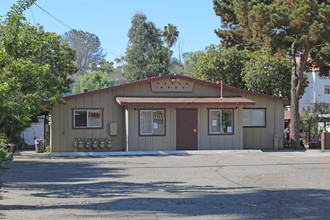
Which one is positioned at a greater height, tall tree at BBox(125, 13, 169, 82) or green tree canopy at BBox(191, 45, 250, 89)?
tall tree at BBox(125, 13, 169, 82)

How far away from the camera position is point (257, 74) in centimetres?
3247

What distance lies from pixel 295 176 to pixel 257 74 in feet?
67.4

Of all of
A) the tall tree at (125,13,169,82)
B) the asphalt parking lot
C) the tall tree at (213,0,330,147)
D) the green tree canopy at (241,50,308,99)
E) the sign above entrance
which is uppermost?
the tall tree at (125,13,169,82)

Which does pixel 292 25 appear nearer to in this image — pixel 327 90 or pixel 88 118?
pixel 88 118

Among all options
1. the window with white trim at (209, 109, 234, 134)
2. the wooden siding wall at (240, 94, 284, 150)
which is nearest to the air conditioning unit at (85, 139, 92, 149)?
the window with white trim at (209, 109, 234, 134)

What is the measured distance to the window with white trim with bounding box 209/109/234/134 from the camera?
82.1 feet

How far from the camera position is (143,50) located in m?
54.6

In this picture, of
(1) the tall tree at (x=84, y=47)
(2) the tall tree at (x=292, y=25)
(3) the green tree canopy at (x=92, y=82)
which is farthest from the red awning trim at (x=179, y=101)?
(1) the tall tree at (x=84, y=47)

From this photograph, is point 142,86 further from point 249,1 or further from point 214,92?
point 249,1

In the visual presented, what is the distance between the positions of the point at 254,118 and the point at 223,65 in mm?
10074

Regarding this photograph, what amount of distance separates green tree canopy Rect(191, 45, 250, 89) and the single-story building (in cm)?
971

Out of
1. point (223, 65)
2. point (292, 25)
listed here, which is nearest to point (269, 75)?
point (223, 65)

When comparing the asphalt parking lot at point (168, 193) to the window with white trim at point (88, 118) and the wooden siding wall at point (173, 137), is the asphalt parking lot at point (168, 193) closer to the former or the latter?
the wooden siding wall at point (173, 137)

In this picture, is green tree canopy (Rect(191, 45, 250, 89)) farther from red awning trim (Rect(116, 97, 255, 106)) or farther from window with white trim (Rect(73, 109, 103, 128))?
window with white trim (Rect(73, 109, 103, 128))
